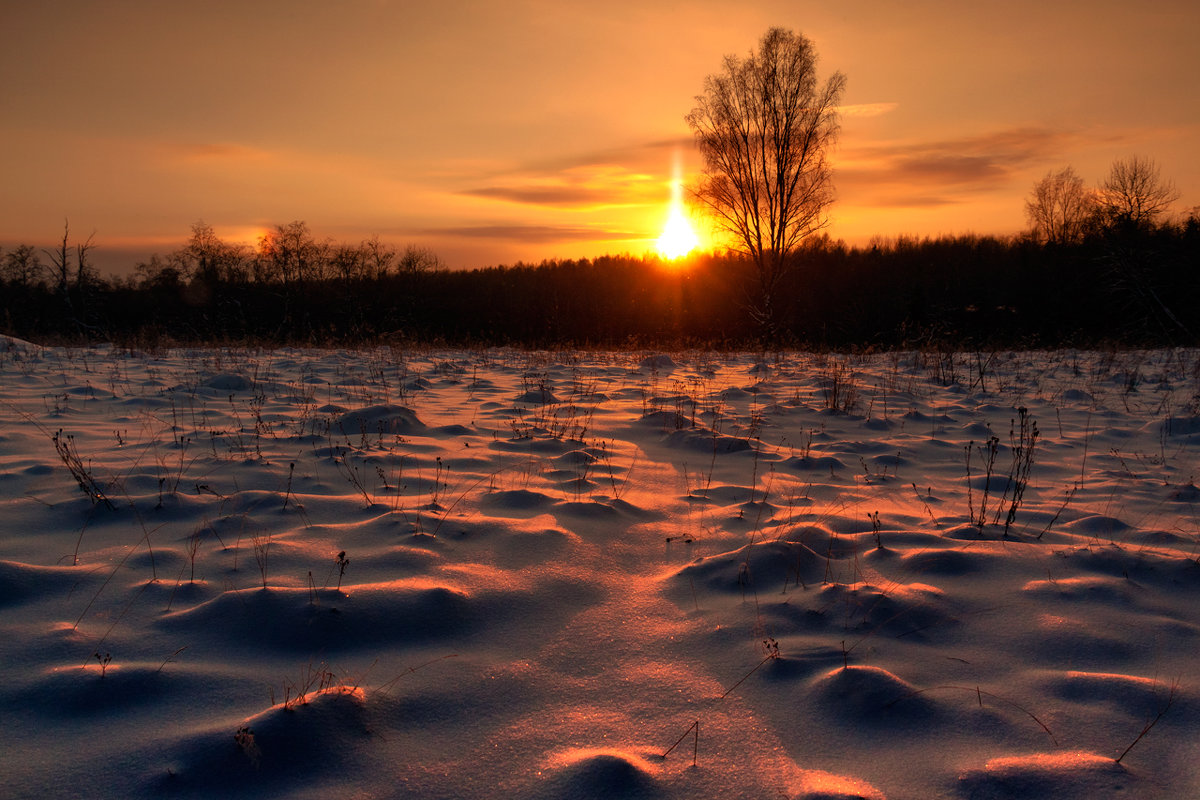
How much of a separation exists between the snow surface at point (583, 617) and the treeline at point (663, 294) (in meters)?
14.8

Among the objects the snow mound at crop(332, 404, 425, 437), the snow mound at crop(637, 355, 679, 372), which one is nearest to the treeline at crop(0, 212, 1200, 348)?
the snow mound at crop(637, 355, 679, 372)

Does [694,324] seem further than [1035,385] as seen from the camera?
Yes

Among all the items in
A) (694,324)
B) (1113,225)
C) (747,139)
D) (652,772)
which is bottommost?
(652,772)

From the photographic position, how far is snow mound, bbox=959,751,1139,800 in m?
1.48

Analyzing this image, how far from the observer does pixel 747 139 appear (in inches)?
742

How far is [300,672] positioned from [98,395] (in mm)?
6186

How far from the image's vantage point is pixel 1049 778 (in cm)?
152

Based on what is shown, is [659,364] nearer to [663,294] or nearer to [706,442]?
[706,442]

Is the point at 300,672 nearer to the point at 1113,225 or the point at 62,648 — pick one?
the point at 62,648

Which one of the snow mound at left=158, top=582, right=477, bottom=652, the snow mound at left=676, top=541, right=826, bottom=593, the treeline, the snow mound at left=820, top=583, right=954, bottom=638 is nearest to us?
the snow mound at left=158, top=582, right=477, bottom=652

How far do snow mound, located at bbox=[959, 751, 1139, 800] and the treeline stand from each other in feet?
55.5

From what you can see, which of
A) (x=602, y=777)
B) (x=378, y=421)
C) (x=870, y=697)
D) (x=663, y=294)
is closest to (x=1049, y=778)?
(x=870, y=697)

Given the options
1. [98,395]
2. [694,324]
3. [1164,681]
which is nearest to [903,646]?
[1164,681]

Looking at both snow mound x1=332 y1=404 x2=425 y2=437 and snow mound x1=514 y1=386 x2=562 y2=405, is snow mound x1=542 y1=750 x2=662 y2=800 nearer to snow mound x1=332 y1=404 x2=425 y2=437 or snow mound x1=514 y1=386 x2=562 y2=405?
snow mound x1=332 y1=404 x2=425 y2=437
